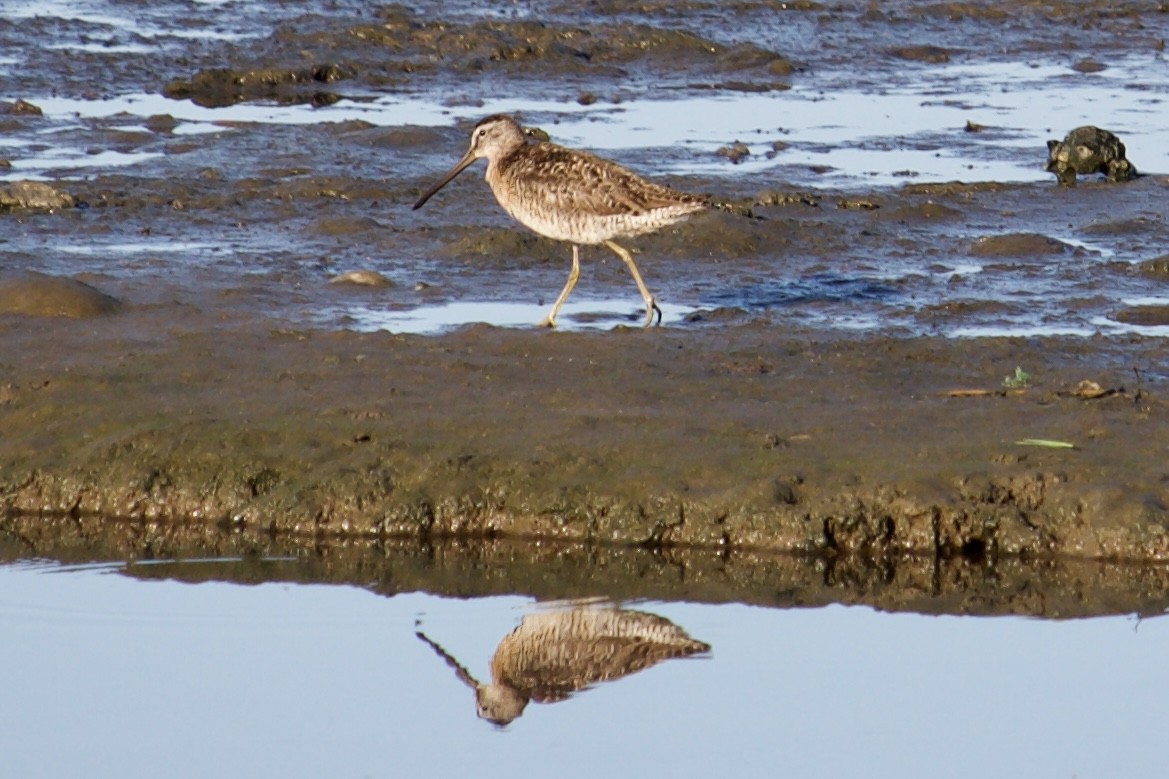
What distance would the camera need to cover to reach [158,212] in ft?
40.4

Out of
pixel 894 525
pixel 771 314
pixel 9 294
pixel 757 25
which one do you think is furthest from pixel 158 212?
pixel 757 25

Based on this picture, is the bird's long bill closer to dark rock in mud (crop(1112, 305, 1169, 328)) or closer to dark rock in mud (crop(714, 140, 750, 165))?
dark rock in mud (crop(714, 140, 750, 165))

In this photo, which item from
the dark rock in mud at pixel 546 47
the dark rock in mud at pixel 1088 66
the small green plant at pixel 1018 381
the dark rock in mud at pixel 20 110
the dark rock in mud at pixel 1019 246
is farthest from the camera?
the dark rock in mud at pixel 1088 66

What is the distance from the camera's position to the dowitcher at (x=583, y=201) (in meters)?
10.2

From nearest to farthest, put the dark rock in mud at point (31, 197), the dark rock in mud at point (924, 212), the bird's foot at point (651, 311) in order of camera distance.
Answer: the bird's foot at point (651, 311) < the dark rock in mud at point (31, 197) < the dark rock in mud at point (924, 212)

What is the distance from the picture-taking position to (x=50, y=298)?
9.48m

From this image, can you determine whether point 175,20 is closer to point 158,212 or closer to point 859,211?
point 158,212

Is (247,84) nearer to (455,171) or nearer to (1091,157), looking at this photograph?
(455,171)

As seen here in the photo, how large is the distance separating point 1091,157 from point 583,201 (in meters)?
4.58

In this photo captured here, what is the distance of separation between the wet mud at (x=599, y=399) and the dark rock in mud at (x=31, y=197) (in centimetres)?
2

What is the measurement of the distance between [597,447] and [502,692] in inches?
63.0

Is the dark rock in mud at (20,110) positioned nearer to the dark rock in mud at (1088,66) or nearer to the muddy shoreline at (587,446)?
the muddy shoreline at (587,446)

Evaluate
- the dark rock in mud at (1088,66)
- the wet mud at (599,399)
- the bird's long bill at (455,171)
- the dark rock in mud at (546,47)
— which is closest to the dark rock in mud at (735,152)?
the wet mud at (599,399)

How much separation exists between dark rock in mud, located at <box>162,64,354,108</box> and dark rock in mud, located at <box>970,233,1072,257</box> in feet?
20.6
